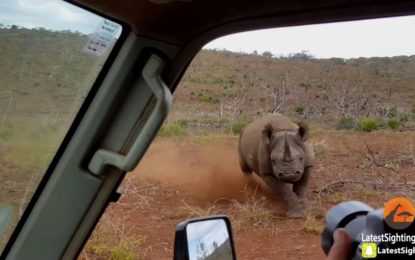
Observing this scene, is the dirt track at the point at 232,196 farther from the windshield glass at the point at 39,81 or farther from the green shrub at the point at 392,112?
the windshield glass at the point at 39,81

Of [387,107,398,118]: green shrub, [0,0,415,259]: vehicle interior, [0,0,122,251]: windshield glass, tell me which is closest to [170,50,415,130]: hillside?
[387,107,398,118]: green shrub

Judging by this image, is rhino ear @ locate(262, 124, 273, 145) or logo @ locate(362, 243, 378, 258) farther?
rhino ear @ locate(262, 124, 273, 145)

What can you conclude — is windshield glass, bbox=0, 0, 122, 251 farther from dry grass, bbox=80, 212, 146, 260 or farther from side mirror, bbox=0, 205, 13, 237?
dry grass, bbox=80, 212, 146, 260

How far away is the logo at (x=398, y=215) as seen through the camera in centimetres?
109

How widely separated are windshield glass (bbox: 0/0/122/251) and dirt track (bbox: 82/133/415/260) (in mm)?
2017

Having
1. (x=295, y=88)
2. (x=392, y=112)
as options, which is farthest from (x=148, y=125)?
(x=295, y=88)

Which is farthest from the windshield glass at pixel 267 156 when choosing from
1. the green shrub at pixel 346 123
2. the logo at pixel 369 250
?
the logo at pixel 369 250

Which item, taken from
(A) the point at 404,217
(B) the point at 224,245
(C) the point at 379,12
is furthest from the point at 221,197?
(A) the point at 404,217

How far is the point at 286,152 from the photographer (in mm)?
5578

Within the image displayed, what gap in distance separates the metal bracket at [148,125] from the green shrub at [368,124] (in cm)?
203

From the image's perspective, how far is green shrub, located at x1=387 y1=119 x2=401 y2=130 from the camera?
3.20 meters

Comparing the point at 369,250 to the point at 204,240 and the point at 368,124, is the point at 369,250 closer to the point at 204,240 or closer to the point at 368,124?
the point at 204,240

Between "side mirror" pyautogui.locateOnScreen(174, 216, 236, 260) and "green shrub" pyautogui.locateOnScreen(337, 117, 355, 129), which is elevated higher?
"green shrub" pyautogui.locateOnScreen(337, 117, 355, 129)

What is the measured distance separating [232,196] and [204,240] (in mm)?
3432
